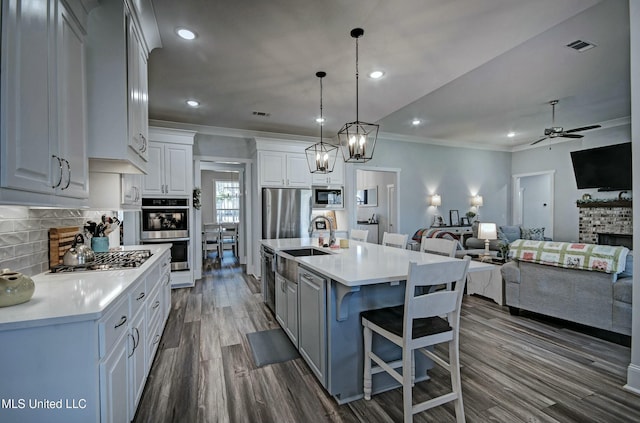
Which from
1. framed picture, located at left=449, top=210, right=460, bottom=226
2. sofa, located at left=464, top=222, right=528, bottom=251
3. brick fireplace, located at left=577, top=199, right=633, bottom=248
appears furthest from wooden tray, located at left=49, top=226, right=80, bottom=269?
brick fireplace, located at left=577, top=199, right=633, bottom=248

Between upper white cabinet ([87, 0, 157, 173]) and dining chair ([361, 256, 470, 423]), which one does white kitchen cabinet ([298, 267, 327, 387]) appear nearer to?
dining chair ([361, 256, 470, 423])

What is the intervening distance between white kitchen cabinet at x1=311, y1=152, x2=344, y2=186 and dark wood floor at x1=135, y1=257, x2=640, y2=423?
10.2 ft

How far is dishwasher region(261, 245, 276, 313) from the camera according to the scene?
332cm

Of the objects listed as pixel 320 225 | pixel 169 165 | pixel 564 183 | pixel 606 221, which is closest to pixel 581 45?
pixel 320 225

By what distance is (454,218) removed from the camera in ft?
24.7

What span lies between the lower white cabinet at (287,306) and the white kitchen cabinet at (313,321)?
0.13m

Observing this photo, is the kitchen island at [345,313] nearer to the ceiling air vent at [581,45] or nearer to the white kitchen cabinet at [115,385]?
the white kitchen cabinet at [115,385]

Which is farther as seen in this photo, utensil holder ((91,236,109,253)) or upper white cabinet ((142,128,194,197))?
upper white cabinet ((142,128,194,197))

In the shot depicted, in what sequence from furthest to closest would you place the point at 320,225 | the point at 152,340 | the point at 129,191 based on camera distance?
the point at 320,225 < the point at 129,191 < the point at 152,340

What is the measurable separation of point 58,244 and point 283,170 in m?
3.71

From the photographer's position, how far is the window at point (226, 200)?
30.6 feet

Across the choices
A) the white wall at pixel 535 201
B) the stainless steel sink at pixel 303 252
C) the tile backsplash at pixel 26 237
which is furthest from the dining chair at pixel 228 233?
the white wall at pixel 535 201

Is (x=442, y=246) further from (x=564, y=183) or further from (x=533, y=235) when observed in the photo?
(x=564, y=183)

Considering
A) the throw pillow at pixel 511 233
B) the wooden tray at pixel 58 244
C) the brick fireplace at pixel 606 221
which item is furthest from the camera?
the throw pillow at pixel 511 233
